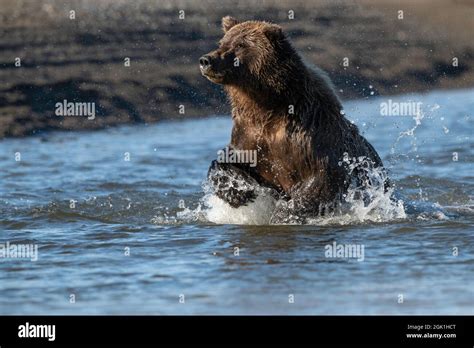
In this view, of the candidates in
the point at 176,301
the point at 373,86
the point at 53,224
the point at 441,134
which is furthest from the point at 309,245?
the point at 373,86

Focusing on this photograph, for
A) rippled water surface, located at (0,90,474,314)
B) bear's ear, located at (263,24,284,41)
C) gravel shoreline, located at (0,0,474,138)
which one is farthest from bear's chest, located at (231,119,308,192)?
gravel shoreline, located at (0,0,474,138)

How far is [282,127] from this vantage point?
9781 millimetres

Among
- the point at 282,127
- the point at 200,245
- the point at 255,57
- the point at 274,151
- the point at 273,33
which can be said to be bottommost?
the point at 200,245

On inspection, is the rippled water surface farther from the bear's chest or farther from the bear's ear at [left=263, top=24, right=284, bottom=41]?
the bear's ear at [left=263, top=24, right=284, bottom=41]

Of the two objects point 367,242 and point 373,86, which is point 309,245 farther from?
point 373,86

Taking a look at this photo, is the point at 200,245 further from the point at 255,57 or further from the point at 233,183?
the point at 255,57

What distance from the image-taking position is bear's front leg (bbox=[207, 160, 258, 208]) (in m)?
9.88

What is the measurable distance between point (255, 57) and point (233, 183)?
110cm

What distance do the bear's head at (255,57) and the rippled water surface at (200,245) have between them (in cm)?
118

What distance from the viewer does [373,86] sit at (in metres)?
20.5

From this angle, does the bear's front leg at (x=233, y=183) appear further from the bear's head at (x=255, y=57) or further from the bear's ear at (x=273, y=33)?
the bear's ear at (x=273, y=33)

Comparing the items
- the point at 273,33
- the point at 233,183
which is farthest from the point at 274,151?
the point at 273,33

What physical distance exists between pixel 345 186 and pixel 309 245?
832mm

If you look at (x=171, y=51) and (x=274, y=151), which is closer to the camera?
(x=274, y=151)
